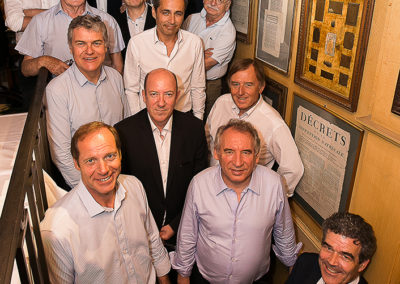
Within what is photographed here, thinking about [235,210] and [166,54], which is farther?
[166,54]

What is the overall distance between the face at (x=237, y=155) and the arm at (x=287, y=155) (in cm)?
57

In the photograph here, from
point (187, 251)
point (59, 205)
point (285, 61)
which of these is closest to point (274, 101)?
point (285, 61)

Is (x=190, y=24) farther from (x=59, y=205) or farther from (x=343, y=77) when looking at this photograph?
(x=59, y=205)

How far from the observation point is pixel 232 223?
2287 mm

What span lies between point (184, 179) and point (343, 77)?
1.17m

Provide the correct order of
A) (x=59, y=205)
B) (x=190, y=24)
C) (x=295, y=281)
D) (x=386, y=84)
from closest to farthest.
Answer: (x=59, y=205), (x=386, y=84), (x=295, y=281), (x=190, y=24)

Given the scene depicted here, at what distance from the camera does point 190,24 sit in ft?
13.4

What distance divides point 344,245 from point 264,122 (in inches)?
44.3

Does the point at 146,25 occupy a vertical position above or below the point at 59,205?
above

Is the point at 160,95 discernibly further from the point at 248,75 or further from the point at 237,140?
the point at 248,75

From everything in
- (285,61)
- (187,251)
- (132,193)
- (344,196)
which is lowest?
(187,251)

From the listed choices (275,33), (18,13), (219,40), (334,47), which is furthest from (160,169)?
(18,13)

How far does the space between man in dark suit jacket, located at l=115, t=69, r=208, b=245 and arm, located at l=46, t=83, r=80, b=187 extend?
36cm

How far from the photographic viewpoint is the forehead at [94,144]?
1872 millimetres
